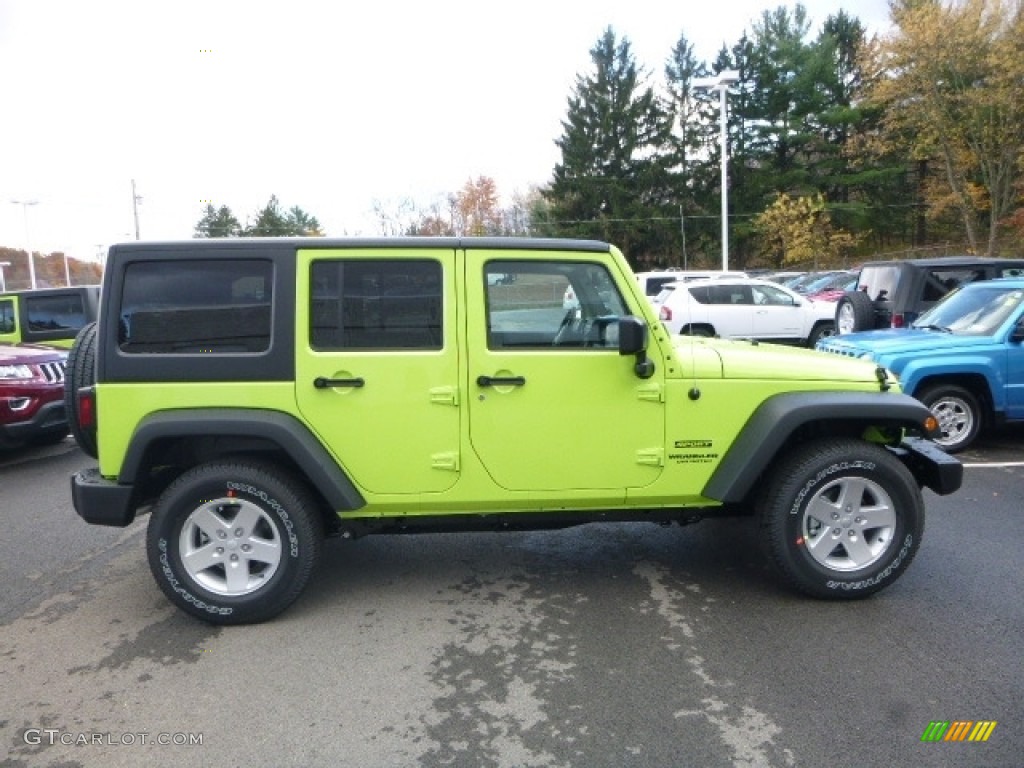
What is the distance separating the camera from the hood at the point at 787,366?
4.22 meters

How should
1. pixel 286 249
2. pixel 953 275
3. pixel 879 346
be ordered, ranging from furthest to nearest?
1. pixel 953 275
2. pixel 879 346
3. pixel 286 249

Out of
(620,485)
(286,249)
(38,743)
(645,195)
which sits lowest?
(38,743)

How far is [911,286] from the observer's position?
1038 centimetres

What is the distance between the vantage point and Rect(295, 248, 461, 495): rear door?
404 cm

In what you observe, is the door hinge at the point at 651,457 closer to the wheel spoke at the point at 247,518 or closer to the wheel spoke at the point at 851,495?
the wheel spoke at the point at 851,495

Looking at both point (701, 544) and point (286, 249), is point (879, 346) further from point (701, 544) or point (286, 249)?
point (286, 249)

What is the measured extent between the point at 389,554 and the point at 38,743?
2369 mm

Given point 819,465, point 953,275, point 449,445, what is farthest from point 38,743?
point 953,275

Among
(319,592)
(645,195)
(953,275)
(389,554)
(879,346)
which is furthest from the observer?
(645,195)

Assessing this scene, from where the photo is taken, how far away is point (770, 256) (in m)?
49.9

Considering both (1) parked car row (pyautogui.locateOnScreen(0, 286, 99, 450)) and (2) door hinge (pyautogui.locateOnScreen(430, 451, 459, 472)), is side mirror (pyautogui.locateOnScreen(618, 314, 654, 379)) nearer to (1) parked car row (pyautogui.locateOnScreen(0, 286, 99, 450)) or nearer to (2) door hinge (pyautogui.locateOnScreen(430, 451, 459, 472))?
(2) door hinge (pyautogui.locateOnScreen(430, 451, 459, 472))

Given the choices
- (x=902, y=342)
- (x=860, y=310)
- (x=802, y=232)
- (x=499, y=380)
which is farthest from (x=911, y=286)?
(x=802, y=232)

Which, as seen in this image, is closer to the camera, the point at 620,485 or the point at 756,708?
the point at 756,708

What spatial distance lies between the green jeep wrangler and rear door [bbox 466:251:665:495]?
0.01 m
